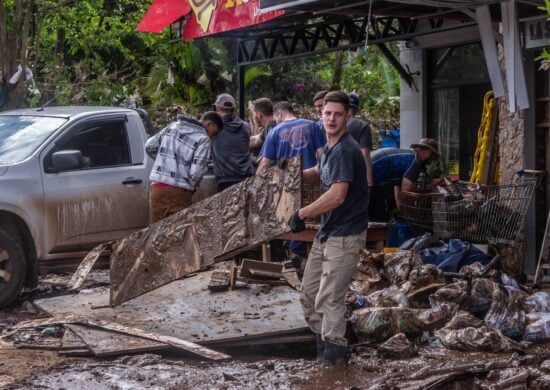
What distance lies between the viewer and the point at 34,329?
7867mm

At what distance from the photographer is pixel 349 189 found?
6664 millimetres

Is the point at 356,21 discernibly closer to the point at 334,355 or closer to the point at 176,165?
the point at 176,165

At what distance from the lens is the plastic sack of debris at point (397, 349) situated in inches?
280

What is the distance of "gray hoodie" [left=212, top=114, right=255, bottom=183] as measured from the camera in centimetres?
1051

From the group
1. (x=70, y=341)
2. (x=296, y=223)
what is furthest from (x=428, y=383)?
(x=70, y=341)

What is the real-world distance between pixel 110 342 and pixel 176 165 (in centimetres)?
264

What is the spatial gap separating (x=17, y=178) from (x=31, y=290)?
4.31 feet

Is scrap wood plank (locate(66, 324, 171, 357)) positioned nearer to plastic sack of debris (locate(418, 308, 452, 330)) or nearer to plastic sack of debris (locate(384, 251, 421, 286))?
plastic sack of debris (locate(418, 308, 452, 330))

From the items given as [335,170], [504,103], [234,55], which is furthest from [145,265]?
[234,55]

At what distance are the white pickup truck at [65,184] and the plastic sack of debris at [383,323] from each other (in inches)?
130

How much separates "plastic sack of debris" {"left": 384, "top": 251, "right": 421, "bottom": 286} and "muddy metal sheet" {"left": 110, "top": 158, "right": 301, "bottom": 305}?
1.79 m

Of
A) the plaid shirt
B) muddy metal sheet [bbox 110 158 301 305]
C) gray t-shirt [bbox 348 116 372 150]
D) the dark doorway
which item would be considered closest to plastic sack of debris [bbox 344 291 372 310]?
muddy metal sheet [bbox 110 158 301 305]

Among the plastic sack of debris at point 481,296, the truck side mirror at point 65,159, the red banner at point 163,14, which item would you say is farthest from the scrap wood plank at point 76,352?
the red banner at point 163,14

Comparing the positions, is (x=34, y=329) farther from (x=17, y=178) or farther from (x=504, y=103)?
(x=504, y=103)
